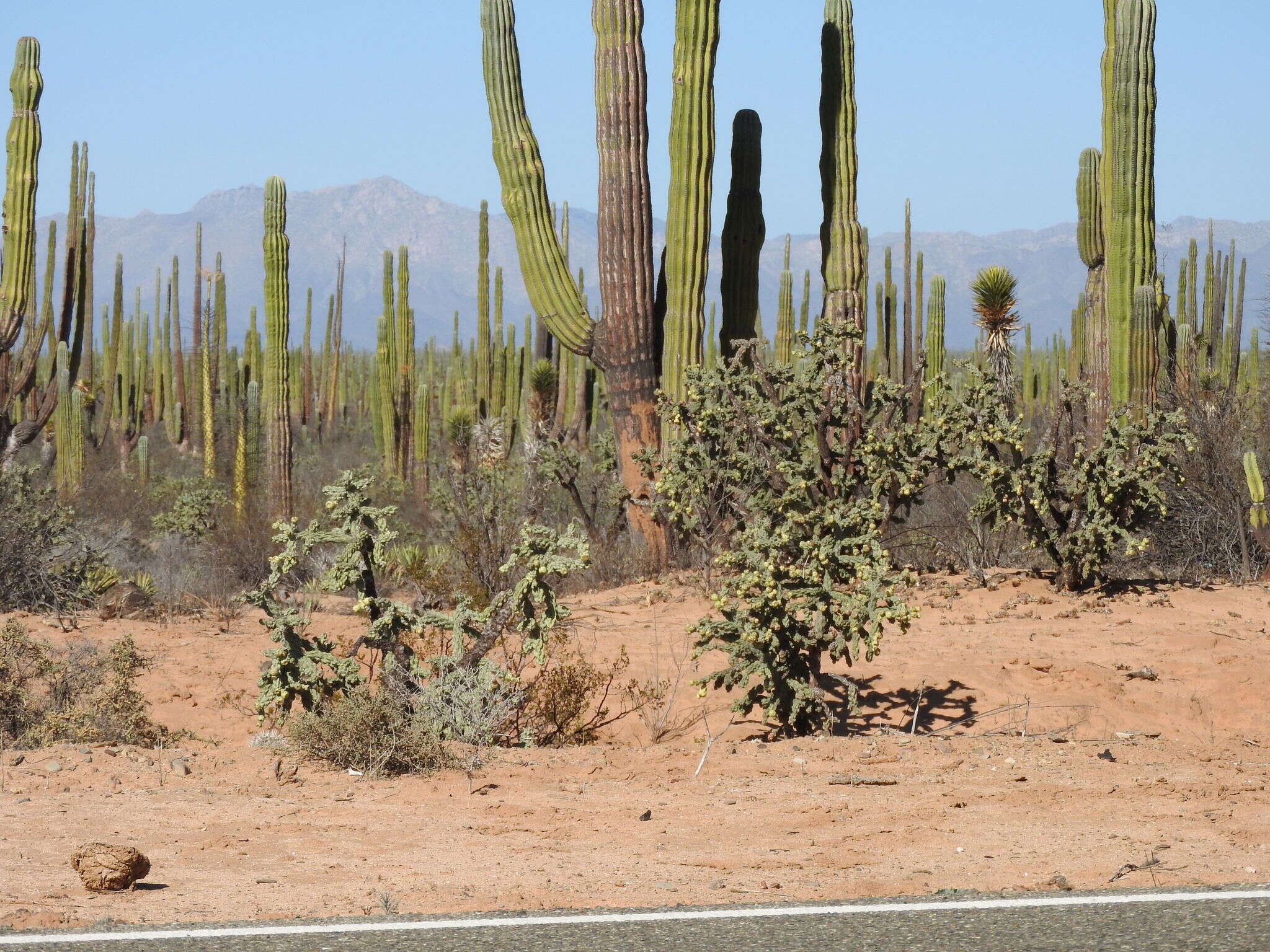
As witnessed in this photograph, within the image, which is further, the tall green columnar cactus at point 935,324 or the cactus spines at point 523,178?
the tall green columnar cactus at point 935,324

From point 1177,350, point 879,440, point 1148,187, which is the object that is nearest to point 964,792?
point 879,440

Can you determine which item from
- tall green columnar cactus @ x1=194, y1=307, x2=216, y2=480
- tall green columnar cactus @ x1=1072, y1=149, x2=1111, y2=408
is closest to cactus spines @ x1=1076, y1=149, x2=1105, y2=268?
tall green columnar cactus @ x1=1072, y1=149, x2=1111, y2=408

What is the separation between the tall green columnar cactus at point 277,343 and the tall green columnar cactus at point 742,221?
5.38 m

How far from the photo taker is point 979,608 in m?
11.2

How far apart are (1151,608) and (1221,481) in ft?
7.19

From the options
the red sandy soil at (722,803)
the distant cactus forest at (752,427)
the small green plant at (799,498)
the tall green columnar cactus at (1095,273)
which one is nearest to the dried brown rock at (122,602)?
the distant cactus forest at (752,427)

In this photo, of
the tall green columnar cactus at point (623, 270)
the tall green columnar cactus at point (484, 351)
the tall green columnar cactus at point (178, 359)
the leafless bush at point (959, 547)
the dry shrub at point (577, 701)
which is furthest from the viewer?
the tall green columnar cactus at point (178, 359)

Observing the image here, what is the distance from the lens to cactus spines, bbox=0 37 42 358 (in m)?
16.2

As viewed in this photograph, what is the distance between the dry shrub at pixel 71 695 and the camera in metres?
8.08

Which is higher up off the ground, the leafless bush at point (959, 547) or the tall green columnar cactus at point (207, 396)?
the tall green columnar cactus at point (207, 396)

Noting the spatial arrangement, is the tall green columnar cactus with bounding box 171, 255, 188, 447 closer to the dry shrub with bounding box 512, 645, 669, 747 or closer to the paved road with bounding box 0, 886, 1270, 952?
the dry shrub with bounding box 512, 645, 669, 747

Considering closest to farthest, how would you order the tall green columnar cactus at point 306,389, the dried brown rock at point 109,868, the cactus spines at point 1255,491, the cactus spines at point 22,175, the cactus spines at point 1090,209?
the dried brown rock at point 109,868 → the cactus spines at point 1255,491 → the cactus spines at point 1090,209 → the cactus spines at point 22,175 → the tall green columnar cactus at point 306,389

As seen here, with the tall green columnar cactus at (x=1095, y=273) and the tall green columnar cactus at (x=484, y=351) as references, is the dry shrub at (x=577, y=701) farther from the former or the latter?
the tall green columnar cactus at (x=484, y=351)

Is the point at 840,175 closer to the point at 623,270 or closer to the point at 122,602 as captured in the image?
the point at 623,270
